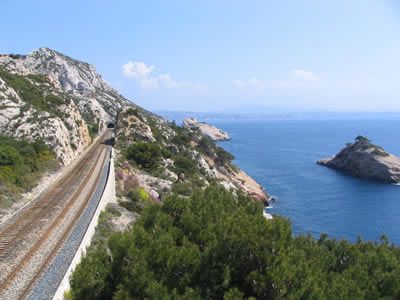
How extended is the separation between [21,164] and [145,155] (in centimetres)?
1575

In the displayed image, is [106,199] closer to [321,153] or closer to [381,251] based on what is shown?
[381,251]

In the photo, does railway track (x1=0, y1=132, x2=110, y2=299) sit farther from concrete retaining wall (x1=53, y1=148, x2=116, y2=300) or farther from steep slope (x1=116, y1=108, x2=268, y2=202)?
steep slope (x1=116, y1=108, x2=268, y2=202)

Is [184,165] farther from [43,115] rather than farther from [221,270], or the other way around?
[221,270]

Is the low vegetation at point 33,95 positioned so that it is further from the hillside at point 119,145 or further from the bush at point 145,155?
the bush at point 145,155

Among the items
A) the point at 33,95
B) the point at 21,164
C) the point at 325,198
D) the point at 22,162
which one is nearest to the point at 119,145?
the point at 33,95

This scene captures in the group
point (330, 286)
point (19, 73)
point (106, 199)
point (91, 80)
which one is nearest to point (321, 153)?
point (91, 80)

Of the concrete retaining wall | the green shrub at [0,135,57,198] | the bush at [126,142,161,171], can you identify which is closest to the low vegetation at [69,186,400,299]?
the concrete retaining wall

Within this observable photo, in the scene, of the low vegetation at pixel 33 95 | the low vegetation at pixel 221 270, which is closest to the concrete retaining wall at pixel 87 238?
the low vegetation at pixel 221 270

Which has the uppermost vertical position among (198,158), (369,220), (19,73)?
(19,73)

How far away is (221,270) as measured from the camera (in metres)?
13.3

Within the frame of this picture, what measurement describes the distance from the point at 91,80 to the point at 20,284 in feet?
455

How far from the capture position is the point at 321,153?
423 ft

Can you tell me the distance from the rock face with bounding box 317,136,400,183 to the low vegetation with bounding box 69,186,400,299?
79.7 metres

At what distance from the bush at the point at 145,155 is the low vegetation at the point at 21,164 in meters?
9.67
